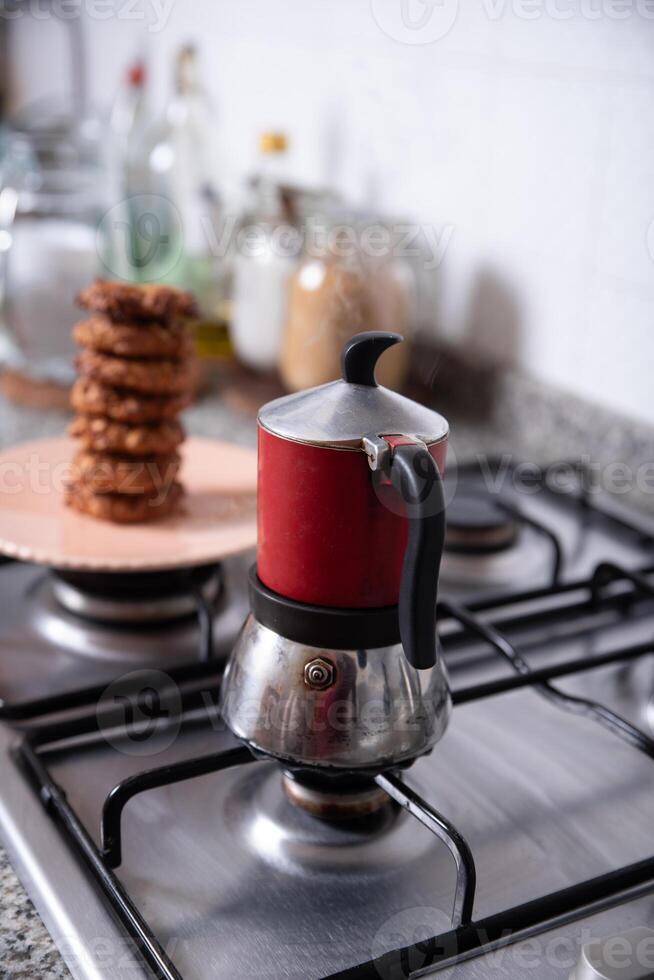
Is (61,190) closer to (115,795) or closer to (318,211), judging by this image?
(318,211)

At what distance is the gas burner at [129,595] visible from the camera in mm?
745

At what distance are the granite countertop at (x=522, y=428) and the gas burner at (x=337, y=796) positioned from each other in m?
0.52

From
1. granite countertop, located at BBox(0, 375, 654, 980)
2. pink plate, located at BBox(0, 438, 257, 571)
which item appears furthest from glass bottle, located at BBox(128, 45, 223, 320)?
pink plate, located at BBox(0, 438, 257, 571)

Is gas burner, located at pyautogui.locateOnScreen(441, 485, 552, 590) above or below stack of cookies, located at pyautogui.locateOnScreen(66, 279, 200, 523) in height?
below

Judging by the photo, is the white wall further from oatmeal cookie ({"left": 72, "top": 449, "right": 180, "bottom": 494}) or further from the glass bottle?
oatmeal cookie ({"left": 72, "top": 449, "right": 180, "bottom": 494})

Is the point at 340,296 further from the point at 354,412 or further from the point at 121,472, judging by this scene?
the point at 354,412

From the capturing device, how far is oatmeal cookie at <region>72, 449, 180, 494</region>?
2.56ft

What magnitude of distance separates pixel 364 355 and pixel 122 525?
350mm

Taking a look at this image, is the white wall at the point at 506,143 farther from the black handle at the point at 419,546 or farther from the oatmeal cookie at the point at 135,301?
the black handle at the point at 419,546

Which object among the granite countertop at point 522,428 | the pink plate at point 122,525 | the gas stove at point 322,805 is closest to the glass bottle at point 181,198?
the granite countertop at point 522,428

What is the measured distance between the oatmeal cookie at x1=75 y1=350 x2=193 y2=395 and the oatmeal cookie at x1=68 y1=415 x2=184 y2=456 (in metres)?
0.03

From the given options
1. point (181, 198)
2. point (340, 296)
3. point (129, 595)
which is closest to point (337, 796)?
point (129, 595)

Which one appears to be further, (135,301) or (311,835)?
(135,301)

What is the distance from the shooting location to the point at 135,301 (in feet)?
2.51
